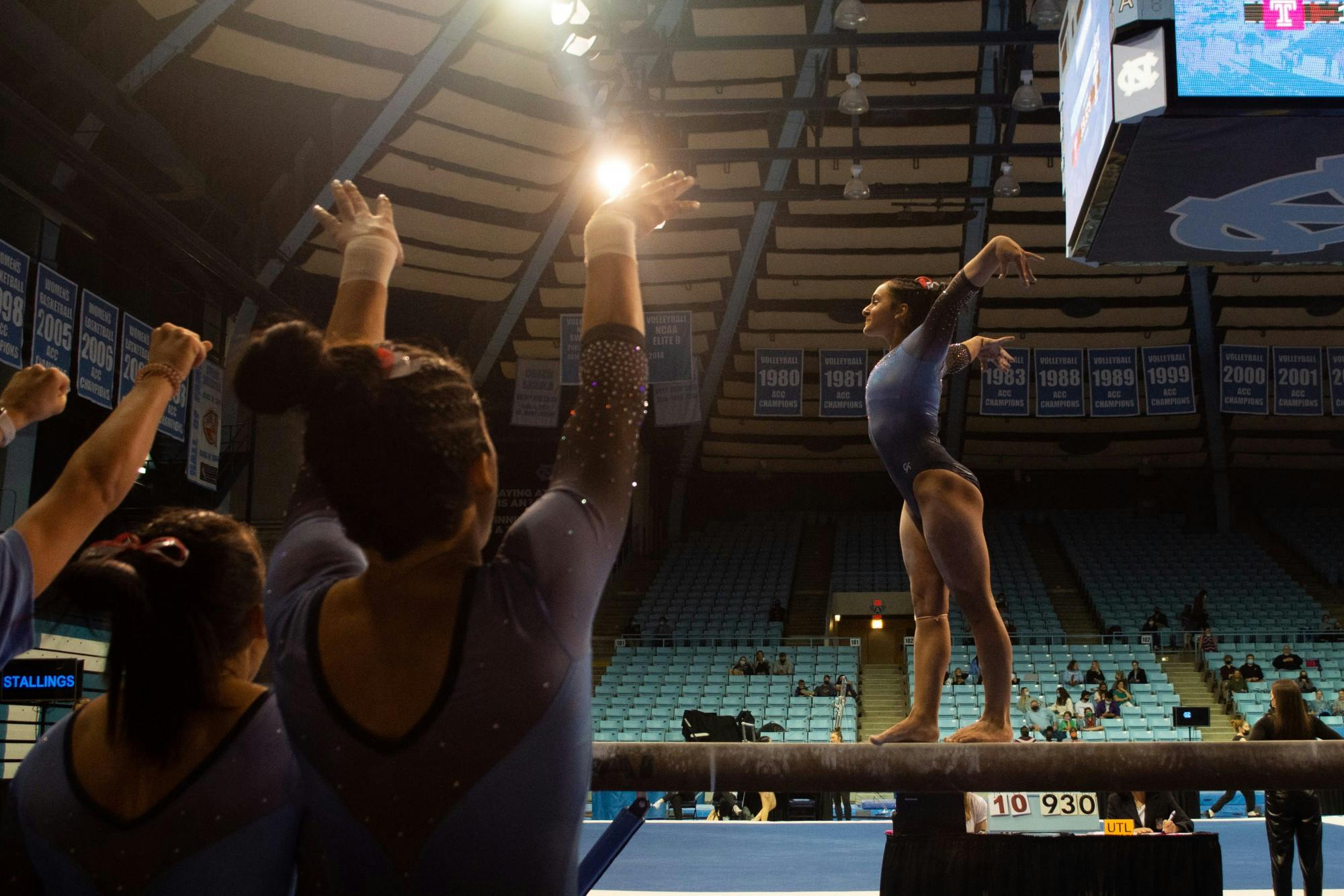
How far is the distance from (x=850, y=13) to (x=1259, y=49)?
25.2ft

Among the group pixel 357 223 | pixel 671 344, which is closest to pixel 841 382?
pixel 671 344

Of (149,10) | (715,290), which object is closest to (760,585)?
(715,290)

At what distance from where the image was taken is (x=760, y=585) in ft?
76.7

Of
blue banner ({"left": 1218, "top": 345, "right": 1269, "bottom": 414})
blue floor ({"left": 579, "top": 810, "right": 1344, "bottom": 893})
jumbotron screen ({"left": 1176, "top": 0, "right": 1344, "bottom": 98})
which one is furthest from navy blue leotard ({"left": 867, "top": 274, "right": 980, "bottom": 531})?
blue banner ({"left": 1218, "top": 345, "right": 1269, "bottom": 414})

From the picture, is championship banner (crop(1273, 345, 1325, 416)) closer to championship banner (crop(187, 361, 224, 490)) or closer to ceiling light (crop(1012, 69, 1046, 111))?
ceiling light (crop(1012, 69, 1046, 111))

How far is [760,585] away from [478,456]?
73.3ft

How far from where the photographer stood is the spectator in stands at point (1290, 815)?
5.87m

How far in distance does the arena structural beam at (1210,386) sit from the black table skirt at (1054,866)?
17.0 m

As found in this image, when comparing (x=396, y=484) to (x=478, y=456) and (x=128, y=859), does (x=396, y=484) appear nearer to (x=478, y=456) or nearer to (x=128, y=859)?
(x=478, y=456)

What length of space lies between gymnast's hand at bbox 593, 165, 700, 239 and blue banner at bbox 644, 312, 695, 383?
13963 mm

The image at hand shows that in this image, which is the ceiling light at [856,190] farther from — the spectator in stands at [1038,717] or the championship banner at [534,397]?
the spectator in stands at [1038,717]

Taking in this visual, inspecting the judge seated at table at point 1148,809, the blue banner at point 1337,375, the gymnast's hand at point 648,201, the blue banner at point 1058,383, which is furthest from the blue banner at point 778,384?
the gymnast's hand at point 648,201

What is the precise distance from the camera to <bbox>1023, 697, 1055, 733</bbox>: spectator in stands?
1468cm

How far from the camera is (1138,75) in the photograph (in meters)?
3.53
